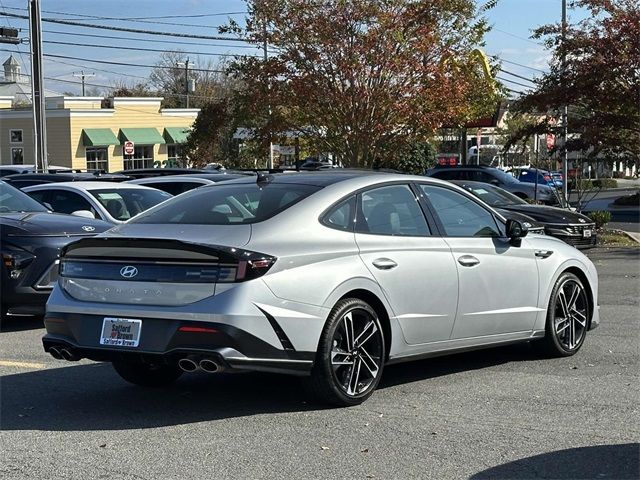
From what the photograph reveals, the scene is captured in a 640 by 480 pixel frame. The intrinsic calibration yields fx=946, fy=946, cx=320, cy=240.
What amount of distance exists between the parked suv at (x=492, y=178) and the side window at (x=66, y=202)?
19218mm

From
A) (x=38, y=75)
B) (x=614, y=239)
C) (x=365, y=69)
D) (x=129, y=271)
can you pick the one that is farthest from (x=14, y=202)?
(x=38, y=75)

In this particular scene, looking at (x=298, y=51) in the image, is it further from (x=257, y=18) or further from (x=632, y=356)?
(x=632, y=356)

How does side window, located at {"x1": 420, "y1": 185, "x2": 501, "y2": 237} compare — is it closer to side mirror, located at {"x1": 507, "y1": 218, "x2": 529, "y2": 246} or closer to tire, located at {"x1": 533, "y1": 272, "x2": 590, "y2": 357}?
side mirror, located at {"x1": 507, "y1": 218, "x2": 529, "y2": 246}

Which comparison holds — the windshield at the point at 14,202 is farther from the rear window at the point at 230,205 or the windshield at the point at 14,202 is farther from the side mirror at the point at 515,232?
the side mirror at the point at 515,232

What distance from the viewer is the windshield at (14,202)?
35.6 ft

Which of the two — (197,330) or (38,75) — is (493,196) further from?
(38,75)

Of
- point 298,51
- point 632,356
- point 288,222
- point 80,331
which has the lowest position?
point 632,356

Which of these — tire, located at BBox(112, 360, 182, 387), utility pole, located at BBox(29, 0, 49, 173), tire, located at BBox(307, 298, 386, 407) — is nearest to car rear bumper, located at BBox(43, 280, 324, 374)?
tire, located at BBox(307, 298, 386, 407)

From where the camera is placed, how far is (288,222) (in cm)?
624

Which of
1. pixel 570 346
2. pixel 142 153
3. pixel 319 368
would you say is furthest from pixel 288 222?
pixel 142 153

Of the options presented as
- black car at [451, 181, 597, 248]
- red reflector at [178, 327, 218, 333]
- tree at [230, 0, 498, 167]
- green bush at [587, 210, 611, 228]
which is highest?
tree at [230, 0, 498, 167]

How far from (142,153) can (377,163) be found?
120 ft

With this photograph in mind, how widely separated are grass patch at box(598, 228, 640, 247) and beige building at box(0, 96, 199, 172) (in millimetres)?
36347

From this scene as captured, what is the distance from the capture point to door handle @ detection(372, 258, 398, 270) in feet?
21.3
